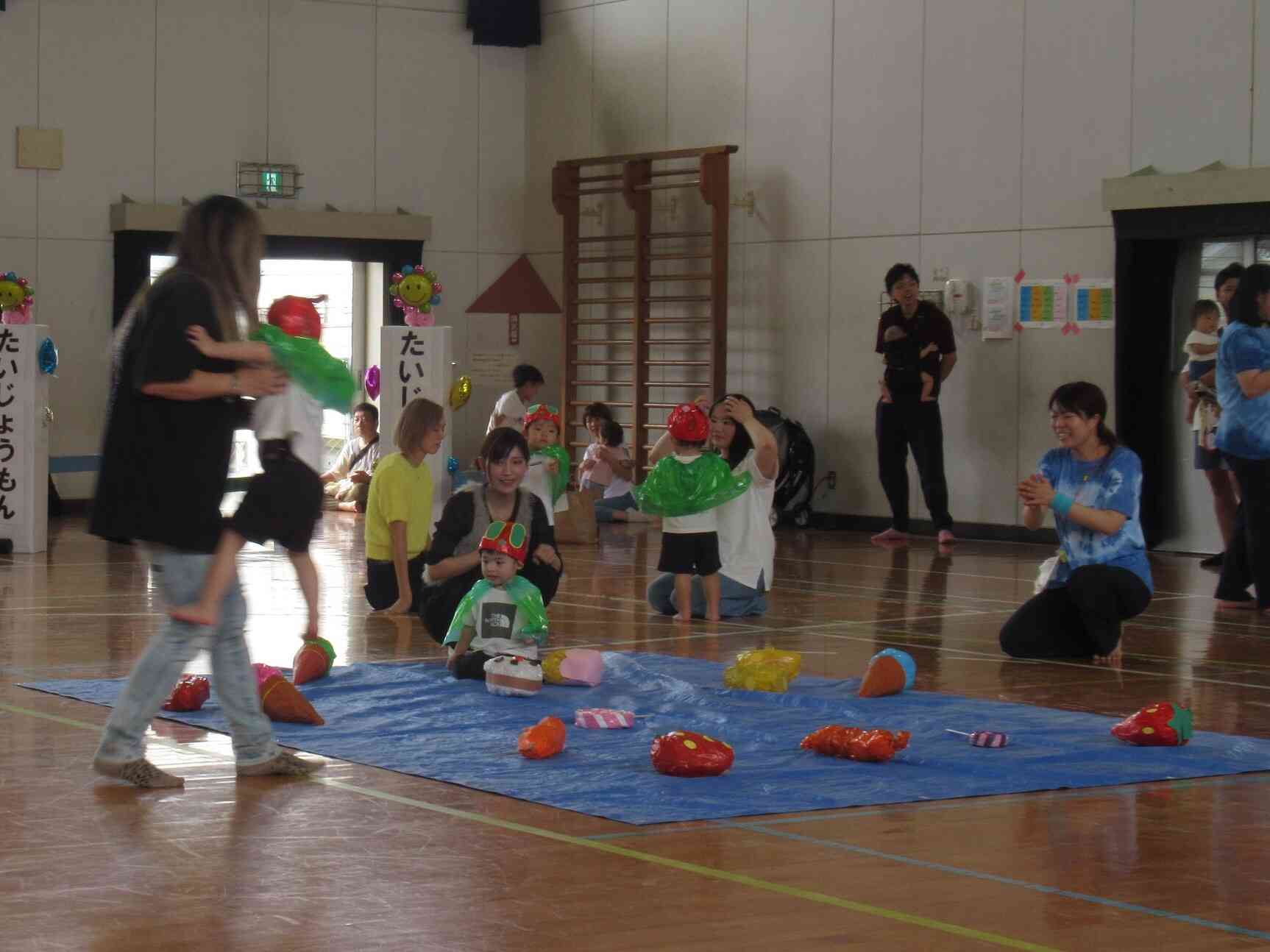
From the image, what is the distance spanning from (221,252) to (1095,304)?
870 centimetres

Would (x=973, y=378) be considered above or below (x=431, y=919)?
above

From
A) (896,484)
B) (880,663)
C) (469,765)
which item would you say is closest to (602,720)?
(469,765)

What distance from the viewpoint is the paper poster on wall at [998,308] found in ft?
42.1

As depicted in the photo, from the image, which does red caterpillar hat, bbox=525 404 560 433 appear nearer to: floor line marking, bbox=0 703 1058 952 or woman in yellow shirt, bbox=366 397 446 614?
woman in yellow shirt, bbox=366 397 446 614

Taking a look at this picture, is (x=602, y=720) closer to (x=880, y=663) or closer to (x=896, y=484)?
(x=880, y=663)

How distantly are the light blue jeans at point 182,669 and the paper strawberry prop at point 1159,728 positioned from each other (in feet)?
7.71

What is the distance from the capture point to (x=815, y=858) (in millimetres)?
3904

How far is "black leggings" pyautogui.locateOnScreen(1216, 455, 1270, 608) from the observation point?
27.6 feet

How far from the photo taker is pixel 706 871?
12.3 ft

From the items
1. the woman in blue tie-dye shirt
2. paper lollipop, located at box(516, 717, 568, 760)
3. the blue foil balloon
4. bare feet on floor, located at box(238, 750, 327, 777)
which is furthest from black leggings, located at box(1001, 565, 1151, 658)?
the blue foil balloon

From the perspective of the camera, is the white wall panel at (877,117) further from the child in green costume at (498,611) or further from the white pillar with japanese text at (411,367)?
the child in green costume at (498,611)

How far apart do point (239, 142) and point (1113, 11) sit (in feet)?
23.9

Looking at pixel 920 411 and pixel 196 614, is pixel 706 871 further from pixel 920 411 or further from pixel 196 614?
pixel 920 411

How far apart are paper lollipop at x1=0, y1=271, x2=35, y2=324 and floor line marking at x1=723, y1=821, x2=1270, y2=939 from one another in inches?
311
